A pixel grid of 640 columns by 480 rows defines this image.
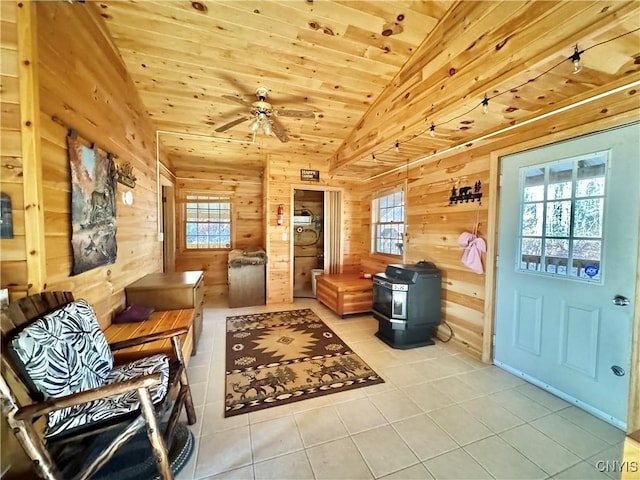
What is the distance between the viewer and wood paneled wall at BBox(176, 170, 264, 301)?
5.18 m

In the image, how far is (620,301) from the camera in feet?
5.79

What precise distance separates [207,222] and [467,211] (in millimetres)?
4781

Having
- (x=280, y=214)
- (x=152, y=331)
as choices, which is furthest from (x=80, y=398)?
(x=280, y=214)

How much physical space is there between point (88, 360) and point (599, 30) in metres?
3.16

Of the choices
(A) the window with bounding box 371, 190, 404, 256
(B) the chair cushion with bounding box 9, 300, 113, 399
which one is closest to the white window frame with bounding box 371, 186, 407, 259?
(A) the window with bounding box 371, 190, 404, 256

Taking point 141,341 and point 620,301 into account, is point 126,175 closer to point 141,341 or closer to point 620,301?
point 141,341

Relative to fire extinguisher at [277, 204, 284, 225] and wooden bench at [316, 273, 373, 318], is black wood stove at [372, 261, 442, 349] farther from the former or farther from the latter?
fire extinguisher at [277, 204, 284, 225]

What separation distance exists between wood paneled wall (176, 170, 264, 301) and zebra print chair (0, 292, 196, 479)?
3.94 meters

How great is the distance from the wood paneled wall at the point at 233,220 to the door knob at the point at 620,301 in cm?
506

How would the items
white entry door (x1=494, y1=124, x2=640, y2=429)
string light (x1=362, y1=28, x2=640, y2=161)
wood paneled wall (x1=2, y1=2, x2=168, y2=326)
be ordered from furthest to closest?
1. white entry door (x1=494, y1=124, x2=640, y2=429)
2. string light (x1=362, y1=28, x2=640, y2=161)
3. wood paneled wall (x1=2, y1=2, x2=168, y2=326)

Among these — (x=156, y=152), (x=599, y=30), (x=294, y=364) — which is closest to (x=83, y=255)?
(x=294, y=364)

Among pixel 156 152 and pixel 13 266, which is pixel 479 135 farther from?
pixel 156 152

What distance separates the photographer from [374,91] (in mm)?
3111

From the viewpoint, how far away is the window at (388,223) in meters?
4.06
